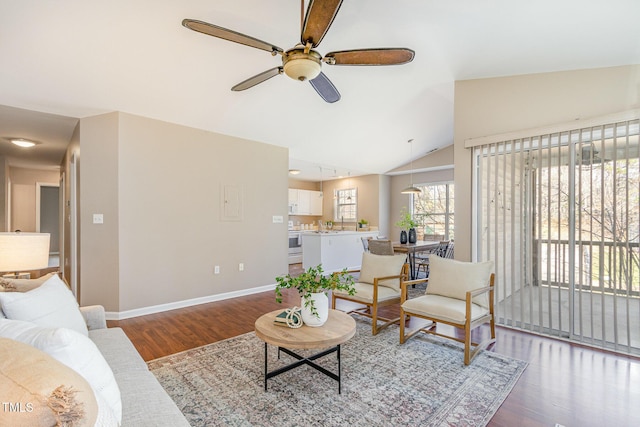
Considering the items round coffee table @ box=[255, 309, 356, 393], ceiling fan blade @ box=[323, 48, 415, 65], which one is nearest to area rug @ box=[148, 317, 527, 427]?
round coffee table @ box=[255, 309, 356, 393]

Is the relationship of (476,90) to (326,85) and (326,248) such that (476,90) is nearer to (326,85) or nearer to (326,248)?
(326,85)

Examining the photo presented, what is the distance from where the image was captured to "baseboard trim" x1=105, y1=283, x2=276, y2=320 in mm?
3813

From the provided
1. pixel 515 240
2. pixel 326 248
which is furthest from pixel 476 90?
pixel 326 248

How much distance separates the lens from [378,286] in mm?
3592

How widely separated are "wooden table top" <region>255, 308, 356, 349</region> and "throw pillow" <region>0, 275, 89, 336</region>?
1105mm

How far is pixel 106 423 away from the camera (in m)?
0.86

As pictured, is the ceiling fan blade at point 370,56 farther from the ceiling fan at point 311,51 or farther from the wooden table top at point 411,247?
the wooden table top at point 411,247

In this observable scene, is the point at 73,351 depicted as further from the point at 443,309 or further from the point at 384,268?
the point at 384,268

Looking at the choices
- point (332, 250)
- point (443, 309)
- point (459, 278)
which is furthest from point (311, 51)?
point (332, 250)

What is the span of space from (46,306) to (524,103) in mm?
4557

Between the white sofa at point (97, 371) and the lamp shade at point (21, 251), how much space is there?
39.2 inches

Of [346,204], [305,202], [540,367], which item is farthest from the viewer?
[305,202]

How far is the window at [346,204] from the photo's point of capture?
29.0 ft

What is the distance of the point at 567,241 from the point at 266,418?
335cm
